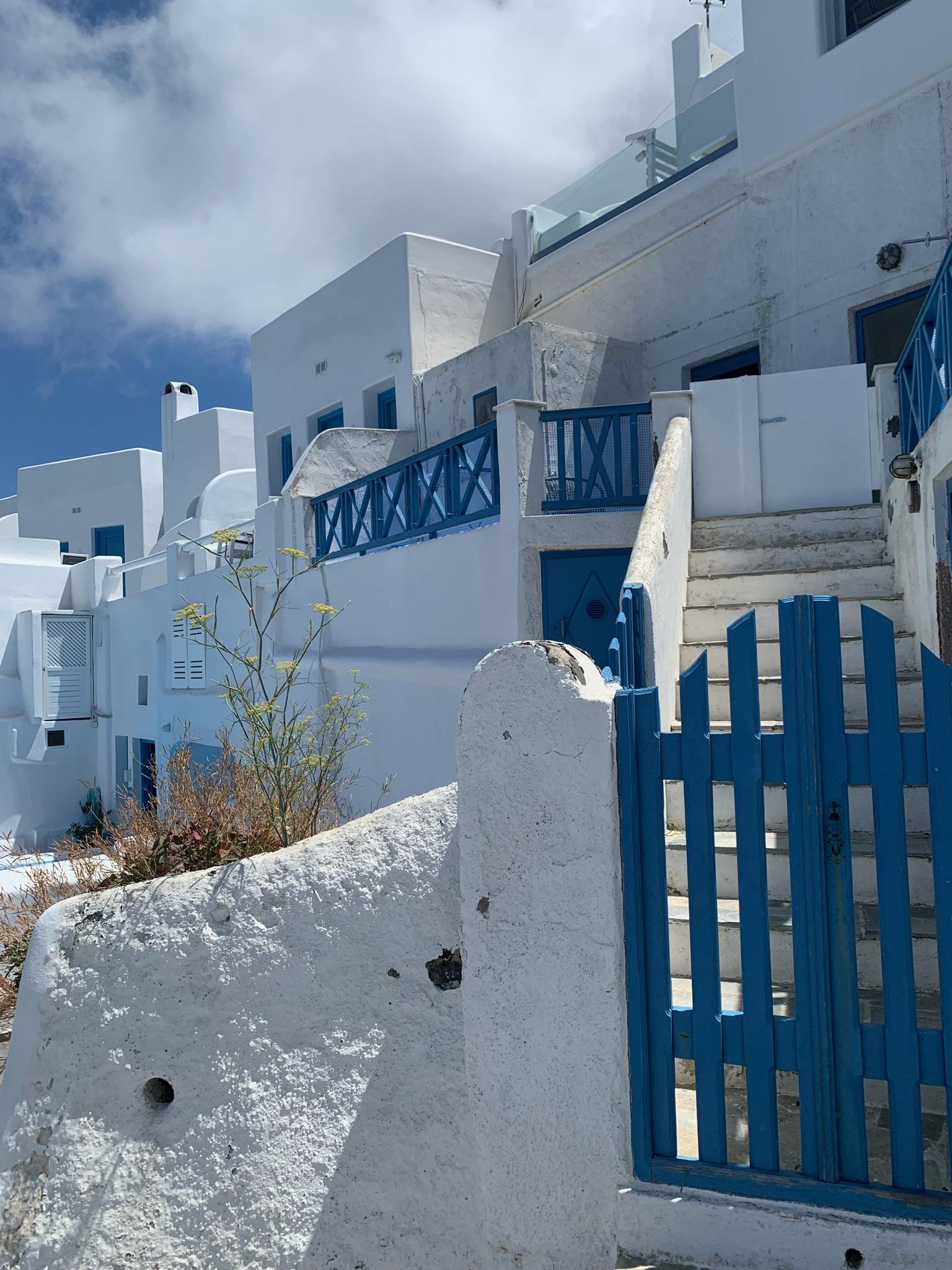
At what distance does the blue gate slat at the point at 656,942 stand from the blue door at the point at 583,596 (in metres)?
5.64

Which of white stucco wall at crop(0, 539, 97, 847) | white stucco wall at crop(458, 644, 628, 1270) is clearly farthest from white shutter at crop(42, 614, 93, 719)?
white stucco wall at crop(458, 644, 628, 1270)

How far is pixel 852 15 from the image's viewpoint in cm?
986

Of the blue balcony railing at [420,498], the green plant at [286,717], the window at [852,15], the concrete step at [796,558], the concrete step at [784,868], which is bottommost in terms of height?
the concrete step at [784,868]

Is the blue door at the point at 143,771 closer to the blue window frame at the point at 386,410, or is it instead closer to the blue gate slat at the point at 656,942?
the blue window frame at the point at 386,410

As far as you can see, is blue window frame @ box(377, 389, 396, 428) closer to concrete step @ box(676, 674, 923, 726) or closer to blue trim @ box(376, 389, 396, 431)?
blue trim @ box(376, 389, 396, 431)

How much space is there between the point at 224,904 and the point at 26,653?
61.9 feet

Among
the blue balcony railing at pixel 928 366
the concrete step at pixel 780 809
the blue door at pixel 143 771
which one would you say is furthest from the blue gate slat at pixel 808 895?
the blue door at pixel 143 771

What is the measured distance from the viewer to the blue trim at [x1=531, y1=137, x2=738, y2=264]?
456 inches

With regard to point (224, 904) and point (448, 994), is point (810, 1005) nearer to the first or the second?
point (448, 994)

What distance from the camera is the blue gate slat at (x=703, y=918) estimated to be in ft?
8.97

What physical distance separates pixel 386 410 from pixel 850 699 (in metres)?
11.5

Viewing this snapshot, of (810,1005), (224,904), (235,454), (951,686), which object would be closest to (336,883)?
(224,904)

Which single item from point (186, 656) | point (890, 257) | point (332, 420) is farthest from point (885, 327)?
point (186, 656)

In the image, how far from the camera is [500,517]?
8.59 m
